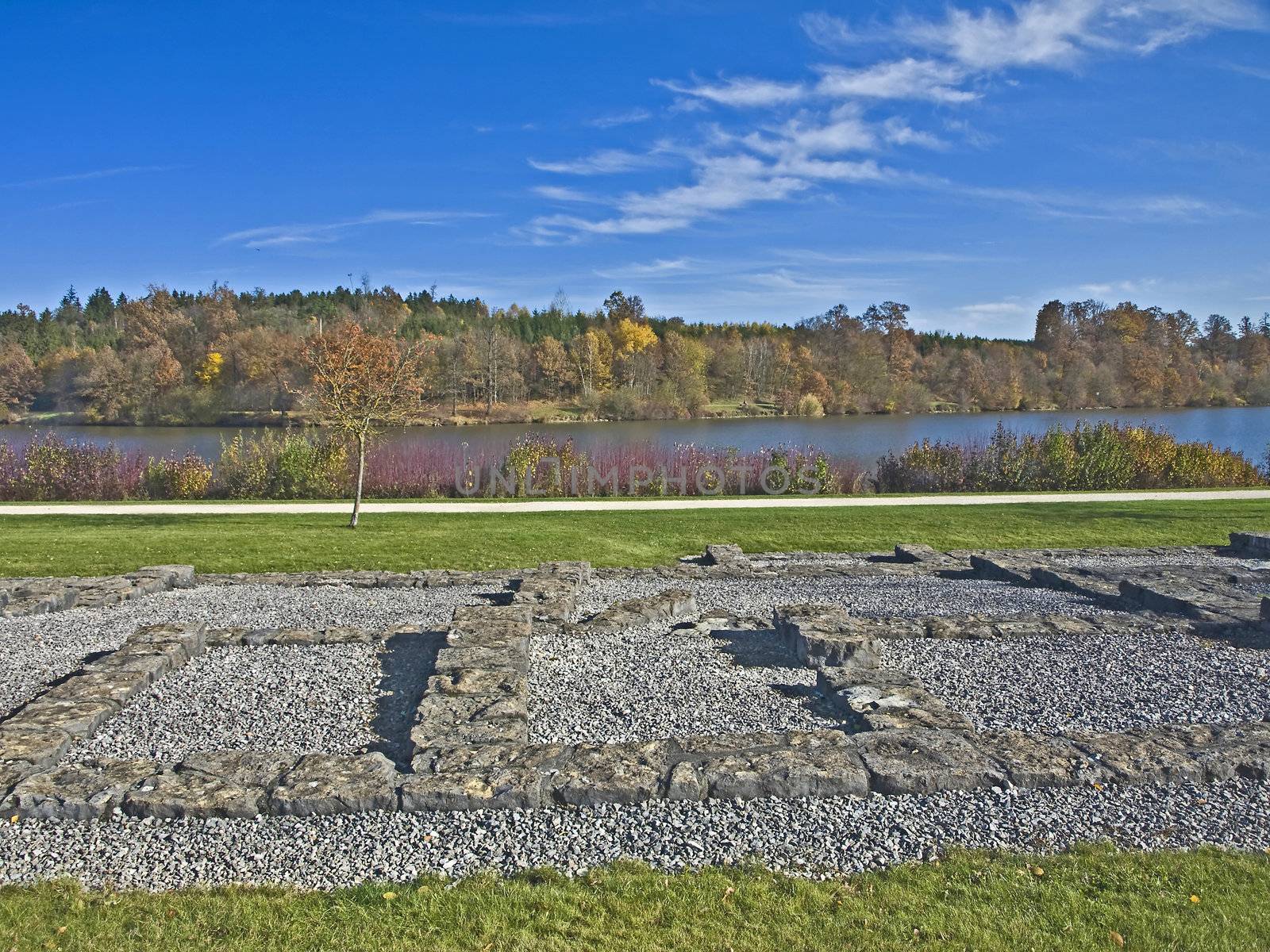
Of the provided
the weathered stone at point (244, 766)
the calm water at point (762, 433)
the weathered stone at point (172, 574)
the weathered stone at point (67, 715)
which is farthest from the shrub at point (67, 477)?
the weathered stone at point (244, 766)

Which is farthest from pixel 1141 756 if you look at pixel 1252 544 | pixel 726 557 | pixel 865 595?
pixel 1252 544

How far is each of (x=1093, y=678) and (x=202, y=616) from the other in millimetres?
7174

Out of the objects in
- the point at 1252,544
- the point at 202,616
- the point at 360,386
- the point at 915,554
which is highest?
the point at 360,386

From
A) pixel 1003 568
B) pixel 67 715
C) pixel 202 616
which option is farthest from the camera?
pixel 1003 568

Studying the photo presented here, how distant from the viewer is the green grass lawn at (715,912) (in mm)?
3092

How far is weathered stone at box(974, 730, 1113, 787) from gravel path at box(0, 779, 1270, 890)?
7cm

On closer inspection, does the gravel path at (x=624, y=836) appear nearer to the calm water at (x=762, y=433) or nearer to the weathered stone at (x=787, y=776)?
the weathered stone at (x=787, y=776)

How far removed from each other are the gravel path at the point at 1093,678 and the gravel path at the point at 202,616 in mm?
4074

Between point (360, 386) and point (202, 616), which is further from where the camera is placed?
point (360, 386)

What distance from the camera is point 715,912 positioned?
3.24 metres

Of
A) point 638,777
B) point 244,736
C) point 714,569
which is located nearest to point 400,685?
point 244,736

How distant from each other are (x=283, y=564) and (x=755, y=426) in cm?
3376

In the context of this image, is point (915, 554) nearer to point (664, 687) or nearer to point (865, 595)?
point (865, 595)

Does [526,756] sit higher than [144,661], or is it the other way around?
[526,756]
